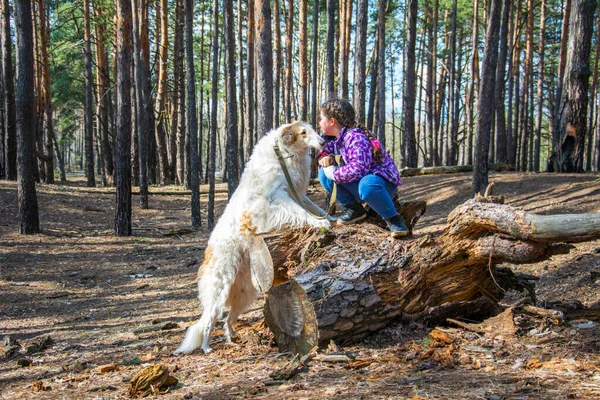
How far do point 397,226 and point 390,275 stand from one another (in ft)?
1.87

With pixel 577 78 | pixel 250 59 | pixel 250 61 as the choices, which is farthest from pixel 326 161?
pixel 250 61

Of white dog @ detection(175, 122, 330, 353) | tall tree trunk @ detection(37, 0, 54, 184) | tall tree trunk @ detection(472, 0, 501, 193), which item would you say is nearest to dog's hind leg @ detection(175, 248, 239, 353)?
white dog @ detection(175, 122, 330, 353)

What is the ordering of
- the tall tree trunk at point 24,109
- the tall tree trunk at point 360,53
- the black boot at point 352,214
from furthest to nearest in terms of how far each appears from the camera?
the tall tree trunk at point 360,53 < the tall tree trunk at point 24,109 < the black boot at point 352,214

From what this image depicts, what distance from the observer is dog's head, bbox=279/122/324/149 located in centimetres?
481

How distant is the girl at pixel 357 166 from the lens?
4.58 m

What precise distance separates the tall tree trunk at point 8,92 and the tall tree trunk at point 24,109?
372cm

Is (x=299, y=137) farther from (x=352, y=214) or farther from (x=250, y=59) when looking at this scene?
(x=250, y=59)

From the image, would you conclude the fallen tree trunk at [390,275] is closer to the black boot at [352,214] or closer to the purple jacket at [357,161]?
the black boot at [352,214]

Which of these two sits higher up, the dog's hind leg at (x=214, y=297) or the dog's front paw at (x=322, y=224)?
the dog's front paw at (x=322, y=224)

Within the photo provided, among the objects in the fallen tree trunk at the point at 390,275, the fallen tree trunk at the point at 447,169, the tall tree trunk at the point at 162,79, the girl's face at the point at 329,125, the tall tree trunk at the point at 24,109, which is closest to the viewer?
the fallen tree trunk at the point at 390,275

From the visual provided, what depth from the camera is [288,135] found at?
4.87 metres

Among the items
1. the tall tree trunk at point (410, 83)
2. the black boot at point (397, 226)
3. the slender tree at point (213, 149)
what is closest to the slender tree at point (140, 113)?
the slender tree at point (213, 149)

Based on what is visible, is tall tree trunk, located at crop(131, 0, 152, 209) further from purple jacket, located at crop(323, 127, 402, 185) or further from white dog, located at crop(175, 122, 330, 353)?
purple jacket, located at crop(323, 127, 402, 185)

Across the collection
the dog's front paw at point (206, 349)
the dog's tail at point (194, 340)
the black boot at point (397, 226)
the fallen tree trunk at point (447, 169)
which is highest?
the fallen tree trunk at point (447, 169)
